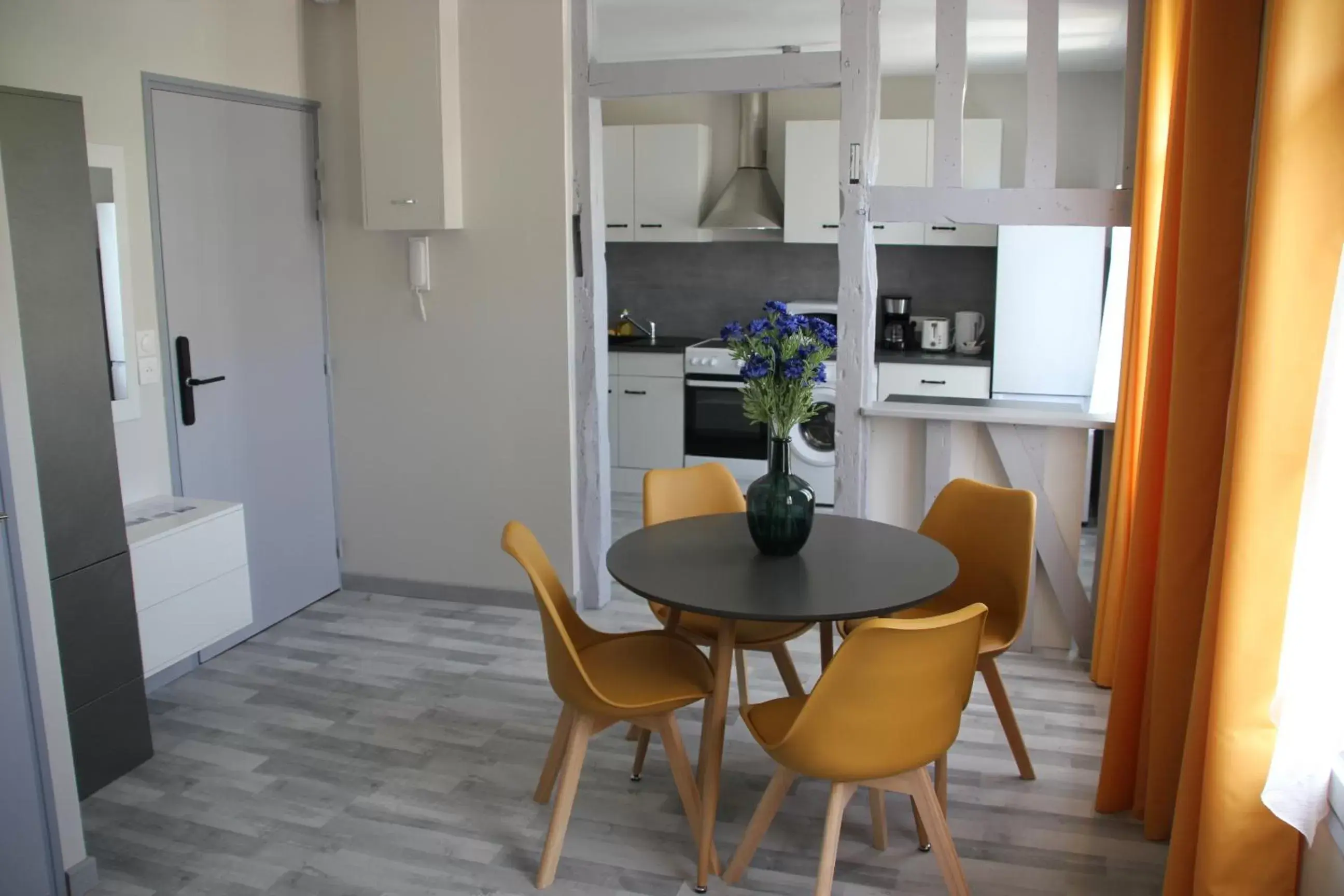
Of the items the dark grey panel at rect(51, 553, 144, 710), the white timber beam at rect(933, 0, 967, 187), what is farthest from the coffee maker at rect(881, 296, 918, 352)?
the dark grey panel at rect(51, 553, 144, 710)

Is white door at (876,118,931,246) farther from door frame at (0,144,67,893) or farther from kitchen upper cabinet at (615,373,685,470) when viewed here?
door frame at (0,144,67,893)

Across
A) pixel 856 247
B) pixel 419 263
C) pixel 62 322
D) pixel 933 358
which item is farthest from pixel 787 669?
pixel 933 358

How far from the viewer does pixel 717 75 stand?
13.3ft

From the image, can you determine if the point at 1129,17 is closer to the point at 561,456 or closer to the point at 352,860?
the point at 561,456

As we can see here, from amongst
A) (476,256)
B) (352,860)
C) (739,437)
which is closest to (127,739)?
(352,860)

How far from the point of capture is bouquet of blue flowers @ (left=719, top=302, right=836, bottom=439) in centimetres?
267

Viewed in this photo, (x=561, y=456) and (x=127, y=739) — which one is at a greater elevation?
(x=561, y=456)

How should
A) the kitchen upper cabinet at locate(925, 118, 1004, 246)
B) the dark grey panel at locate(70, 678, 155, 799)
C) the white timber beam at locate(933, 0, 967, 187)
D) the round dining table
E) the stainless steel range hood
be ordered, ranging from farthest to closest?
the stainless steel range hood → the kitchen upper cabinet at locate(925, 118, 1004, 246) → the white timber beam at locate(933, 0, 967, 187) → the dark grey panel at locate(70, 678, 155, 799) → the round dining table

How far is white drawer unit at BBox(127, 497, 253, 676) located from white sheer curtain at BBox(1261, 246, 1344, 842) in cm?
298

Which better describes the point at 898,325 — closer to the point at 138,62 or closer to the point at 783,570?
the point at 783,570

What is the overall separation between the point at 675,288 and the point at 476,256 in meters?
2.44

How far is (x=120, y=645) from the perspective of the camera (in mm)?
3172

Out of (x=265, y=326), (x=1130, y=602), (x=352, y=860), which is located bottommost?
(x=352, y=860)

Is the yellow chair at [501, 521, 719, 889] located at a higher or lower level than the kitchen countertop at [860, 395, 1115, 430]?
lower
